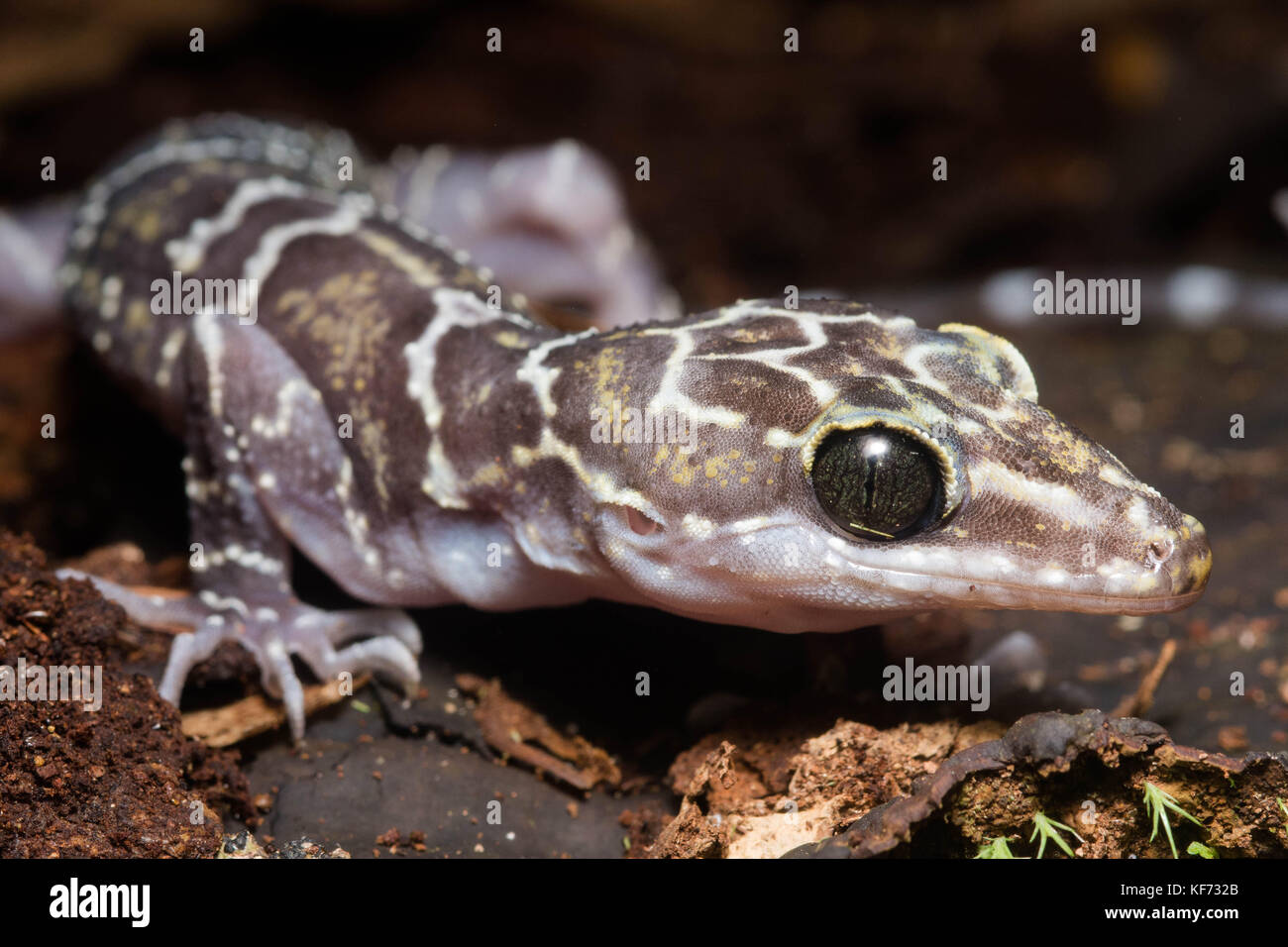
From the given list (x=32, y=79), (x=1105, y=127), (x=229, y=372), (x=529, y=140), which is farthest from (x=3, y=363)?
(x=1105, y=127)

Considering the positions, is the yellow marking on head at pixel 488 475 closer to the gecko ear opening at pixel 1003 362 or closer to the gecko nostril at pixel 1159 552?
the gecko ear opening at pixel 1003 362

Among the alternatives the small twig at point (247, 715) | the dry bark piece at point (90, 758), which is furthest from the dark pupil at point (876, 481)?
the dry bark piece at point (90, 758)

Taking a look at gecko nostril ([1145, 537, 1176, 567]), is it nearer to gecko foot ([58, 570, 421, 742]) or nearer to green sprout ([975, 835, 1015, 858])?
green sprout ([975, 835, 1015, 858])

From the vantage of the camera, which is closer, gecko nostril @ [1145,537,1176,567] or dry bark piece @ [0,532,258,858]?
gecko nostril @ [1145,537,1176,567]

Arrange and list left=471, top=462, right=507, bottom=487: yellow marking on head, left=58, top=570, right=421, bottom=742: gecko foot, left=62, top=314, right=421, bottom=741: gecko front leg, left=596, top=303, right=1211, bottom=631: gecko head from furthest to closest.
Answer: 1. left=62, top=314, right=421, bottom=741: gecko front leg
2. left=58, top=570, right=421, bottom=742: gecko foot
3. left=471, top=462, right=507, bottom=487: yellow marking on head
4. left=596, top=303, right=1211, bottom=631: gecko head

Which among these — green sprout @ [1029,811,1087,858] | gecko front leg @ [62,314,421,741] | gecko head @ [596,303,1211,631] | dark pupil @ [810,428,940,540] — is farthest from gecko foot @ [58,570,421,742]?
green sprout @ [1029,811,1087,858]

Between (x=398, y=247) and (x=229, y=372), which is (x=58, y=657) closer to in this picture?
(x=229, y=372)

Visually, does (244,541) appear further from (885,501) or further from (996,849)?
(996,849)
